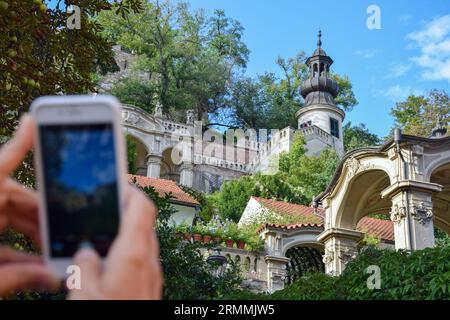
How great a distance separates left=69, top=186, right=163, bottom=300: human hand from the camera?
4.67ft

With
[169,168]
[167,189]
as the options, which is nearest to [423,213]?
[167,189]

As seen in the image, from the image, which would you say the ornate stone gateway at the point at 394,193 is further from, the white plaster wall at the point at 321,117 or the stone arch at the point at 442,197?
the white plaster wall at the point at 321,117

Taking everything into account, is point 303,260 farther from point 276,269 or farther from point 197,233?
point 197,233

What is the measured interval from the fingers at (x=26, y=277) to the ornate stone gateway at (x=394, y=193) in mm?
10349

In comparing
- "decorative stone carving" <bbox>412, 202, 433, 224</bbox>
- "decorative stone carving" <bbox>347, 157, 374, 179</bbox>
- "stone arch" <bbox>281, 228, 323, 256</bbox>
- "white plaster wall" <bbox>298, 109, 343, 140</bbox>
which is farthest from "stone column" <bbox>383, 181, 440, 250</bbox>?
"white plaster wall" <bbox>298, 109, 343, 140</bbox>

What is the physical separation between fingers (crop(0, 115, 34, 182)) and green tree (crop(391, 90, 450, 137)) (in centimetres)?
3885

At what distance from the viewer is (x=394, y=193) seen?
37.9 ft

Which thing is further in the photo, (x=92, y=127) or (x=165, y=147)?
(x=165, y=147)

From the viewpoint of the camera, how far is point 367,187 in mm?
13406

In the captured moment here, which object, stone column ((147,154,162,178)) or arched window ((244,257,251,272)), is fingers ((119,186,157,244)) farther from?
stone column ((147,154,162,178))

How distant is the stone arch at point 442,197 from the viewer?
12.2 m
